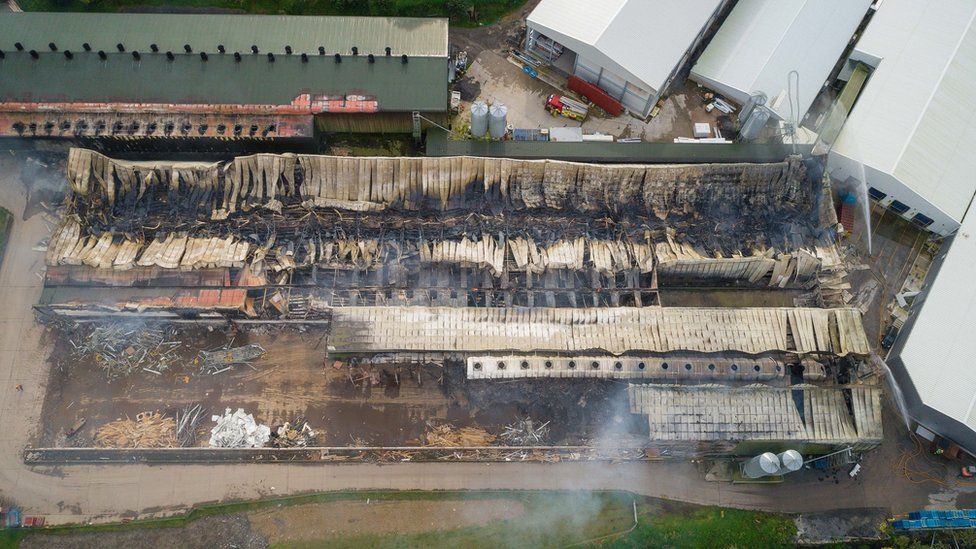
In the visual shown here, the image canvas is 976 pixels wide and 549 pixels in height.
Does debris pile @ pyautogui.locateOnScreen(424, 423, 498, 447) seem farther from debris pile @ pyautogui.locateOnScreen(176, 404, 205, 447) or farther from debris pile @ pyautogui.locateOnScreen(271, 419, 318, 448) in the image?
debris pile @ pyautogui.locateOnScreen(176, 404, 205, 447)

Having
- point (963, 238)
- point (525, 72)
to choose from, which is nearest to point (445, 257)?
point (525, 72)

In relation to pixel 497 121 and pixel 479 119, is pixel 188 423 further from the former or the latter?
pixel 497 121

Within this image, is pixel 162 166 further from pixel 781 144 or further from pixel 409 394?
pixel 781 144

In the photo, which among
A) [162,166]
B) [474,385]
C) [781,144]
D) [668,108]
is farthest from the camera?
[668,108]

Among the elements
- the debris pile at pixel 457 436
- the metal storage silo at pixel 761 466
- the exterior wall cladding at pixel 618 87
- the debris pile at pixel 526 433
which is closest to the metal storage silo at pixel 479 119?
the exterior wall cladding at pixel 618 87

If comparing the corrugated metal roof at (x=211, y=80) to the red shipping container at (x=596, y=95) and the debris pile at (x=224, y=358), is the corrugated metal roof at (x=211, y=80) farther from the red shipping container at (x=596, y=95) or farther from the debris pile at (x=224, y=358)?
the debris pile at (x=224, y=358)

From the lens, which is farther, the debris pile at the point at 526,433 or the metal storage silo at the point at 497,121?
the metal storage silo at the point at 497,121

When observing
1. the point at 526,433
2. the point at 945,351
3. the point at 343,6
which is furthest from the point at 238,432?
the point at 945,351
